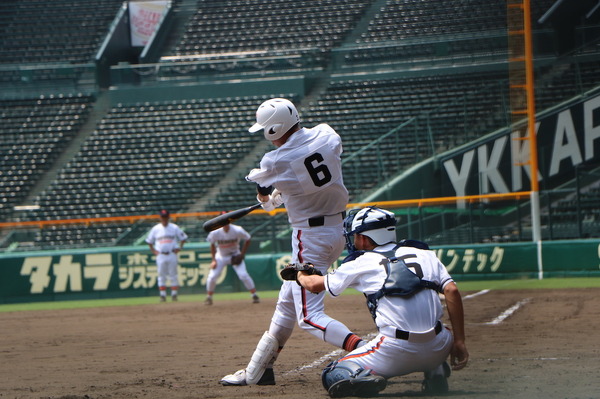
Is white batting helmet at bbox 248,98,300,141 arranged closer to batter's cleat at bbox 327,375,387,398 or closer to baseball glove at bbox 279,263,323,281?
baseball glove at bbox 279,263,323,281

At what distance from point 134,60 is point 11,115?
4.94m

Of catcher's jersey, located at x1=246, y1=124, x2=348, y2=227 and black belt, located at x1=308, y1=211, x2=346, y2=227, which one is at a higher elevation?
catcher's jersey, located at x1=246, y1=124, x2=348, y2=227

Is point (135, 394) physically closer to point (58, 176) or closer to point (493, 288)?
point (493, 288)

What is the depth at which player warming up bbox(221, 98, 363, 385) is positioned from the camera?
6.03 metres

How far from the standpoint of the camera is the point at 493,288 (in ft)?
52.4

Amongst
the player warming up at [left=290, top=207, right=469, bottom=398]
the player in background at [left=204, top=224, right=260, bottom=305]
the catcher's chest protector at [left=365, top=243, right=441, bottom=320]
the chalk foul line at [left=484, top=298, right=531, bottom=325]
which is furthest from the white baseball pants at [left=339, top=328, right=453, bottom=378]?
the player in background at [left=204, top=224, right=260, bottom=305]

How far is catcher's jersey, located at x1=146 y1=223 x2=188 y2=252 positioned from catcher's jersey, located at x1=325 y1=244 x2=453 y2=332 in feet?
43.0

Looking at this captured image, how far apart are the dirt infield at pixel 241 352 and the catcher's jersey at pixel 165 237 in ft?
10.9

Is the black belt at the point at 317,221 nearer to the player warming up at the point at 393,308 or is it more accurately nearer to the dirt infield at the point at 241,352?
the player warming up at the point at 393,308

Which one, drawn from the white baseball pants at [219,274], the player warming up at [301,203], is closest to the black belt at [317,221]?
the player warming up at [301,203]

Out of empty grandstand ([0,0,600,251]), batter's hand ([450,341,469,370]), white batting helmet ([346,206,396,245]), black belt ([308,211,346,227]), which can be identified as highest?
empty grandstand ([0,0,600,251])

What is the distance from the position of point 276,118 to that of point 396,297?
62.3 inches

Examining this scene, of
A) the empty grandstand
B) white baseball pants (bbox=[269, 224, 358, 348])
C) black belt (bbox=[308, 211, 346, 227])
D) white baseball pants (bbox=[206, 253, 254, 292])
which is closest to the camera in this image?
white baseball pants (bbox=[269, 224, 358, 348])

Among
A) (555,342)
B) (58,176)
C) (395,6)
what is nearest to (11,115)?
(58,176)
